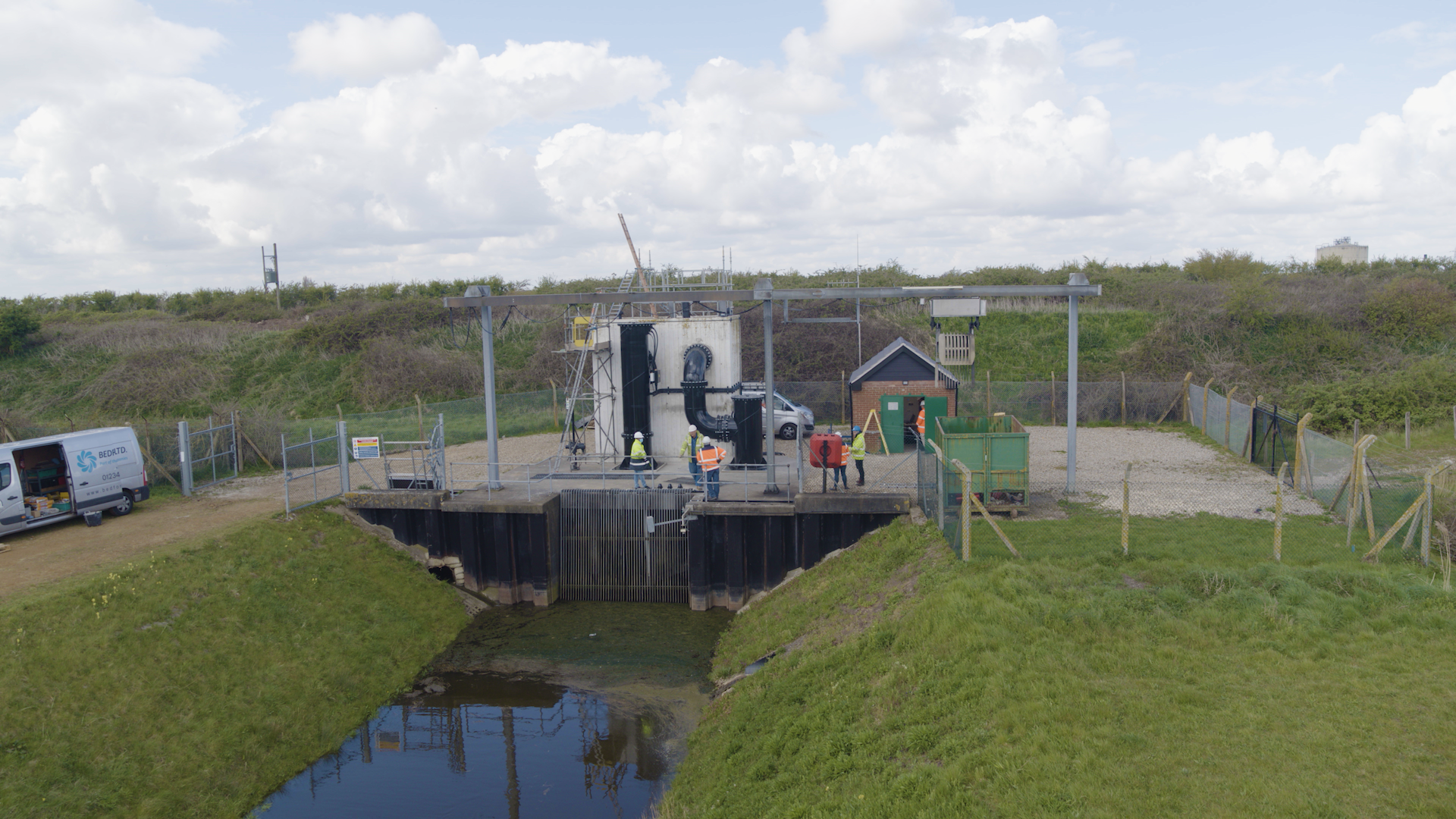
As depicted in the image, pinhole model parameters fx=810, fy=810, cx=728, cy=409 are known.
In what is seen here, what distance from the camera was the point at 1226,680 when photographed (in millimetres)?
8523

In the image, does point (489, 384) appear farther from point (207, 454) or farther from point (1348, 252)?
point (1348, 252)

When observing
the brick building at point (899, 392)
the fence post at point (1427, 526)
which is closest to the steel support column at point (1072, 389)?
the brick building at point (899, 392)

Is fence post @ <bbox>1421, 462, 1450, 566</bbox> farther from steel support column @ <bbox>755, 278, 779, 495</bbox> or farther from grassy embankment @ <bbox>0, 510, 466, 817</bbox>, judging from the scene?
grassy embankment @ <bbox>0, 510, 466, 817</bbox>

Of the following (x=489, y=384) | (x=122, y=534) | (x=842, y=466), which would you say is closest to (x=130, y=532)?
(x=122, y=534)

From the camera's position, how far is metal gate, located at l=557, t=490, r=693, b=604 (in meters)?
A: 17.2

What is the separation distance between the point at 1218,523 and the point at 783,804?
33.9ft

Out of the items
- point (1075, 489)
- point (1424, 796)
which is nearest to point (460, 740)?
point (1424, 796)

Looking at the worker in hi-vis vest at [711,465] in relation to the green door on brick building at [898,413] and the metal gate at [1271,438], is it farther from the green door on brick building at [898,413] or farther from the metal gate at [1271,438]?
the metal gate at [1271,438]

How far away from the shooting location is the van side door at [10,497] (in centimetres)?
1515

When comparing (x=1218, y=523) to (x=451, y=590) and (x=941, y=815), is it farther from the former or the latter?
(x=451, y=590)

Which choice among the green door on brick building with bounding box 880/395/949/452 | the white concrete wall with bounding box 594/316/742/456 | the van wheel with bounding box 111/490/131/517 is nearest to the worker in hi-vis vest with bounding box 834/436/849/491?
the white concrete wall with bounding box 594/316/742/456

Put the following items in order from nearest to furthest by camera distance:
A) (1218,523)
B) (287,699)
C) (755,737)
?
(755,737), (287,699), (1218,523)

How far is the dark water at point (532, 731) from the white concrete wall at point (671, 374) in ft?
19.3

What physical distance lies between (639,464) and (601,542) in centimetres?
189
